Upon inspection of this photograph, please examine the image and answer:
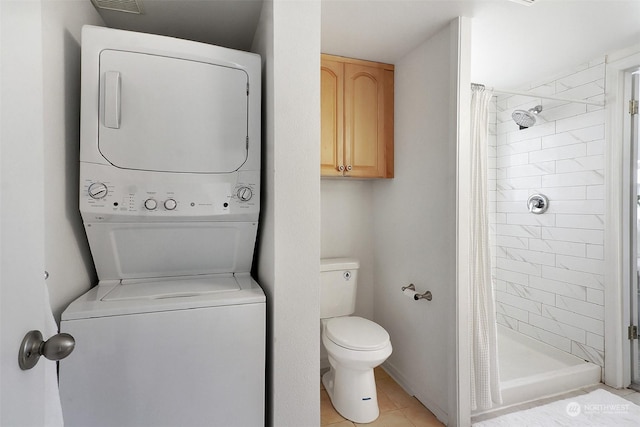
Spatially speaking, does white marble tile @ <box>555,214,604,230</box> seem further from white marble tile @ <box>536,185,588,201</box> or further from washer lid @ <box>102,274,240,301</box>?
washer lid @ <box>102,274,240,301</box>

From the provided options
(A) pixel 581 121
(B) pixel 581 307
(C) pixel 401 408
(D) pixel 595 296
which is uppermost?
(A) pixel 581 121

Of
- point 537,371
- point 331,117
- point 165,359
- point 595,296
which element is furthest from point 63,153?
point 595,296

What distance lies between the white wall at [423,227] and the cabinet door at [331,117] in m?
0.45

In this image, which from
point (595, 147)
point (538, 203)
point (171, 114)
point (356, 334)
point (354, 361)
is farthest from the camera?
point (538, 203)

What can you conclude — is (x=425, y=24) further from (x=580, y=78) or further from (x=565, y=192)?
(x=565, y=192)

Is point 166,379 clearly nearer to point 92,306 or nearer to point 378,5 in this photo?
point 92,306

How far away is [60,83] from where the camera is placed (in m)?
1.22

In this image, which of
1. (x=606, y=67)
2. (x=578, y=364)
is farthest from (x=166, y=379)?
(x=606, y=67)

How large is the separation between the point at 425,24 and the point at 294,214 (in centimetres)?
142

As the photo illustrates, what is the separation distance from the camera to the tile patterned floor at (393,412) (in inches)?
69.6

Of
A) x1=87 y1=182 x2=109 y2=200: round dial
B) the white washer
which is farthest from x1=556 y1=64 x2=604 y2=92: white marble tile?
x1=87 y1=182 x2=109 y2=200: round dial

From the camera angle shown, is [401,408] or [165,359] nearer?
[165,359]

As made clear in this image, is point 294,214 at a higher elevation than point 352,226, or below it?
higher

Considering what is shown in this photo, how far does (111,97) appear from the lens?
1245 millimetres
